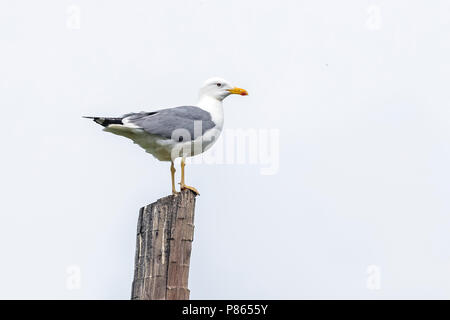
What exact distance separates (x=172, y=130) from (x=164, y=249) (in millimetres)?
3149

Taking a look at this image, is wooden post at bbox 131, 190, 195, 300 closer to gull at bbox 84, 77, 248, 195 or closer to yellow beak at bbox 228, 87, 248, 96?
gull at bbox 84, 77, 248, 195

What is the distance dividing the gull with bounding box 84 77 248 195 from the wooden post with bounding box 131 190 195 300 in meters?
2.07

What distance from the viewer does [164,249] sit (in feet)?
23.0

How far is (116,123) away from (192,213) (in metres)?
2.58

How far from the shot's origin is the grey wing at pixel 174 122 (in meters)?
9.80

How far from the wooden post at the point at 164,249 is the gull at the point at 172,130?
6.79ft

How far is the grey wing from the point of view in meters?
9.80

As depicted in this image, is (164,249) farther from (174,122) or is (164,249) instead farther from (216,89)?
(216,89)

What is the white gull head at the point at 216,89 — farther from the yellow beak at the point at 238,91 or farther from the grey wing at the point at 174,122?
the grey wing at the point at 174,122

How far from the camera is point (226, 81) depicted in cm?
1131

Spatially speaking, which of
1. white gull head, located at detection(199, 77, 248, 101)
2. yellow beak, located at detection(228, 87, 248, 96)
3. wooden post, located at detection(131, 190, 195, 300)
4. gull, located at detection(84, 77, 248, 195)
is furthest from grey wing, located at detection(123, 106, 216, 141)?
wooden post, located at detection(131, 190, 195, 300)

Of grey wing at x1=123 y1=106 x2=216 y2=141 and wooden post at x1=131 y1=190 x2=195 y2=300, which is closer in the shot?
wooden post at x1=131 y1=190 x2=195 y2=300
